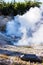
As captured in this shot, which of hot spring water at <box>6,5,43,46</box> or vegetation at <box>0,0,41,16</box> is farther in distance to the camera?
vegetation at <box>0,0,41,16</box>

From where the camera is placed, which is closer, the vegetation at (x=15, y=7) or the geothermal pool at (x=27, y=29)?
the geothermal pool at (x=27, y=29)

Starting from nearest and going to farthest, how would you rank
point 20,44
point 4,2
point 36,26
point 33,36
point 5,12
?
point 20,44 < point 33,36 < point 36,26 < point 5,12 < point 4,2

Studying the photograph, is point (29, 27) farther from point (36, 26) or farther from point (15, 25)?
point (15, 25)

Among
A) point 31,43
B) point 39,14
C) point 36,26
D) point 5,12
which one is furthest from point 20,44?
point 5,12

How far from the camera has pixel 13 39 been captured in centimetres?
2181

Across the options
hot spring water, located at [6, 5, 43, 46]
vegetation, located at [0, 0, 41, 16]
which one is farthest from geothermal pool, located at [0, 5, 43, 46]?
vegetation, located at [0, 0, 41, 16]

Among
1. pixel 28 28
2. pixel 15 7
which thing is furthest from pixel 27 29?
pixel 15 7

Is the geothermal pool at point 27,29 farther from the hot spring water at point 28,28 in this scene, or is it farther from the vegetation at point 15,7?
the vegetation at point 15,7

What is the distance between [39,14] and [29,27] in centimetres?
203

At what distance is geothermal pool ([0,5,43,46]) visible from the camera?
20.8 meters

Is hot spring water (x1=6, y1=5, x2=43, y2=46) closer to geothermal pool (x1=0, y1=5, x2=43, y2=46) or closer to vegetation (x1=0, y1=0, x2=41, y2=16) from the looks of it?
geothermal pool (x1=0, y1=5, x2=43, y2=46)

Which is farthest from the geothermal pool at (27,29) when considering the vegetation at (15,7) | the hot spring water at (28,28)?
the vegetation at (15,7)

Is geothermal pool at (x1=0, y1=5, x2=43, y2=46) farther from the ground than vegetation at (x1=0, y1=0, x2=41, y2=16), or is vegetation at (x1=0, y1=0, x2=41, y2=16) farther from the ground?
vegetation at (x1=0, y1=0, x2=41, y2=16)

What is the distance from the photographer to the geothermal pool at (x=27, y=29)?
68.1ft
